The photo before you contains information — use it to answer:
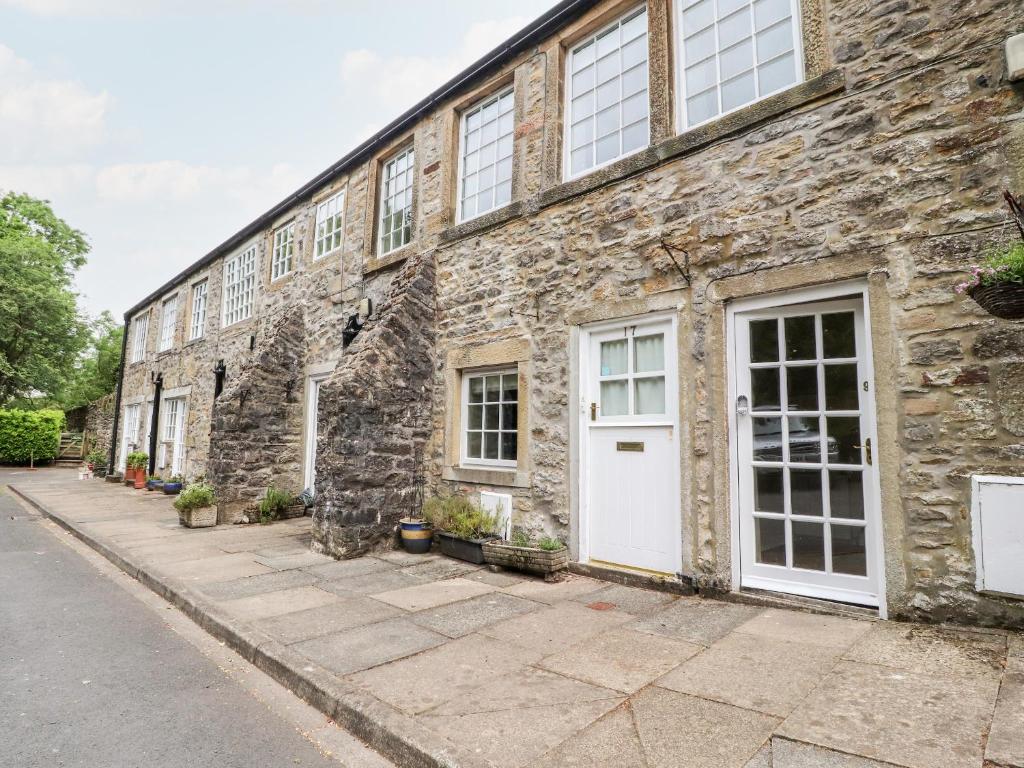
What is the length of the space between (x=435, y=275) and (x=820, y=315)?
4827 mm

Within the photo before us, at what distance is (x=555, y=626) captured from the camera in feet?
13.4

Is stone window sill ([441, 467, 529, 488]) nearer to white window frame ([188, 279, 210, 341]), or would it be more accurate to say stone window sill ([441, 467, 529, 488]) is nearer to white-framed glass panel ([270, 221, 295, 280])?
white-framed glass panel ([270, 221, 295, 280])

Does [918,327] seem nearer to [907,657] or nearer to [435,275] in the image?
[907,657]

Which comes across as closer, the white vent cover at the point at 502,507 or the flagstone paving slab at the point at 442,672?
the flagstone paving slab at the point at 442,672

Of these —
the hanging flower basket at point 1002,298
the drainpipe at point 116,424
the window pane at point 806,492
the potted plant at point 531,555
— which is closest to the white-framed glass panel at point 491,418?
the potted plant at point 531,555

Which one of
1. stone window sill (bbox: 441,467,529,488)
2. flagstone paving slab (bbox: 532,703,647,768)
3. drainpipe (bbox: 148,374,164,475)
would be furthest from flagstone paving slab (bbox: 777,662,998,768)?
drainpipe (bbox: 148,374,164,475)

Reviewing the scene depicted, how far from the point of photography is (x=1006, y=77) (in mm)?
3756

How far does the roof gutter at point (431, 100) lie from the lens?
641cm

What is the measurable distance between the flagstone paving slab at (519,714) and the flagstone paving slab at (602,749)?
0.05m

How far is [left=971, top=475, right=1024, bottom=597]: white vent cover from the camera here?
3.43 metres

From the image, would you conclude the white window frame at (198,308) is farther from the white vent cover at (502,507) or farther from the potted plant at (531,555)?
the potted plant at (531,555)

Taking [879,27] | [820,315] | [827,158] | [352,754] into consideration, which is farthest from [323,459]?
[879,27]

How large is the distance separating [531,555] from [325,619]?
2.02 metres

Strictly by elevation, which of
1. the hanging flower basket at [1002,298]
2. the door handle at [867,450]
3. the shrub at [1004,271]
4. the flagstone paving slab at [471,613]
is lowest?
the flagstone paving slab at [471,613]
